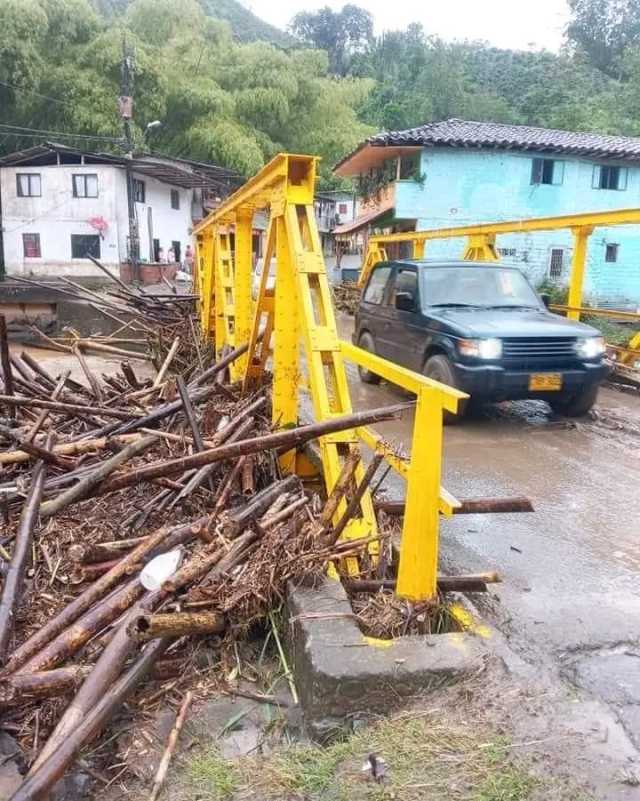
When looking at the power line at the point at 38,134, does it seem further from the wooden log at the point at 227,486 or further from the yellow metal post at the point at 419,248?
the wooden log at the point at 227,486

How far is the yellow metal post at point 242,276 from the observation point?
22.1 feet

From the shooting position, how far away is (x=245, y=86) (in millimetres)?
38094

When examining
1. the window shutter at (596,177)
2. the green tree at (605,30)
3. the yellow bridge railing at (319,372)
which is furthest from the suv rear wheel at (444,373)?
the green tree at (605,30)

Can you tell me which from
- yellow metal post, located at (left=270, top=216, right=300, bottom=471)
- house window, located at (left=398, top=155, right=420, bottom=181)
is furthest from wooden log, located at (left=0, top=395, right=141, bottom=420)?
house window, located at (left=398, top=155, right=420, bottom=181)

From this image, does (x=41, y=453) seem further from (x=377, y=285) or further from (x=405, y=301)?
(x=377, y=285)

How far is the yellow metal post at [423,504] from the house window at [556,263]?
26.0 meters

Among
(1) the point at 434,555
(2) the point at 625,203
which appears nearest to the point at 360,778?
(1) the point at 434,555

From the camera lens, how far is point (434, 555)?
3.03 metres

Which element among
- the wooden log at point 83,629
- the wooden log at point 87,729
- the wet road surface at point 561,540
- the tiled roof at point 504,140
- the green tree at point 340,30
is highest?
the green tree at point 340,30

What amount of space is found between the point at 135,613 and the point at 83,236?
31.5 metres

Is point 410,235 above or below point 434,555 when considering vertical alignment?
above

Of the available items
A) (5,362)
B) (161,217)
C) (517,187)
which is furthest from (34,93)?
(5,362)

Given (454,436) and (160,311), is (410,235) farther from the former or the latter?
(454,436)

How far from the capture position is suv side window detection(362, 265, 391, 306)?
9.62m
